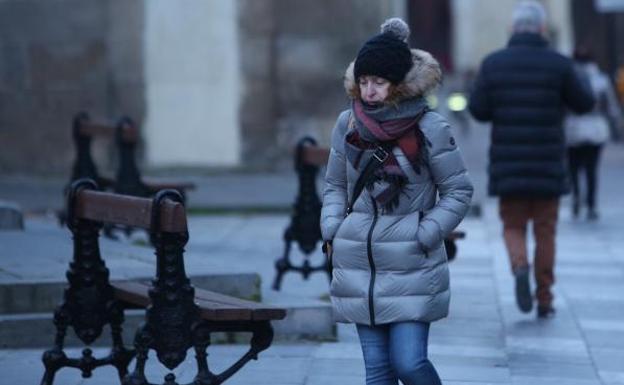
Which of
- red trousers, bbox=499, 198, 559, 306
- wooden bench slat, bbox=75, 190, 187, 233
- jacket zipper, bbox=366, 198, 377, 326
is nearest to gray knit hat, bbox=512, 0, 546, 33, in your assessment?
red trousers, bbox=499, 198, 559, 306

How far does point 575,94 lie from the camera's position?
9719mm

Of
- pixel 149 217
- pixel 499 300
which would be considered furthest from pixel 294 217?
pixel 149 217

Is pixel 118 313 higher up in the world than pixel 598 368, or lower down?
higher up

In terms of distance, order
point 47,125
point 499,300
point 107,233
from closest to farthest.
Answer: point 499,300 < point 107,233 < point 47,125

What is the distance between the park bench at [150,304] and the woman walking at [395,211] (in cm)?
70

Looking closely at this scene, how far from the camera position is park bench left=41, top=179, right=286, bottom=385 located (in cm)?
657

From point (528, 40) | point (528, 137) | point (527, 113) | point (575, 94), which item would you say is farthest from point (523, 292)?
point (528, 40)

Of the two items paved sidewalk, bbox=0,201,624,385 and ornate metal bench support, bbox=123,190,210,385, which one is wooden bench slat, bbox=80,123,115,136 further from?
ornate metal bench support, bbox=123,190,210,385

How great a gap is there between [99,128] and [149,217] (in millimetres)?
6291

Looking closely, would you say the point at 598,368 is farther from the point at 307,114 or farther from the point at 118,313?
the point at 307,114

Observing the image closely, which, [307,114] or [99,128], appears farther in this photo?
[307,114]

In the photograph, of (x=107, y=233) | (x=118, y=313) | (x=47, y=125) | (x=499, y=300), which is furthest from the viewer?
(x=47, y=125)

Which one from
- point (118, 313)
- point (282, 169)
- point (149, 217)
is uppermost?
point (149, 217)

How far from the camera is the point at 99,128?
41.9ft
